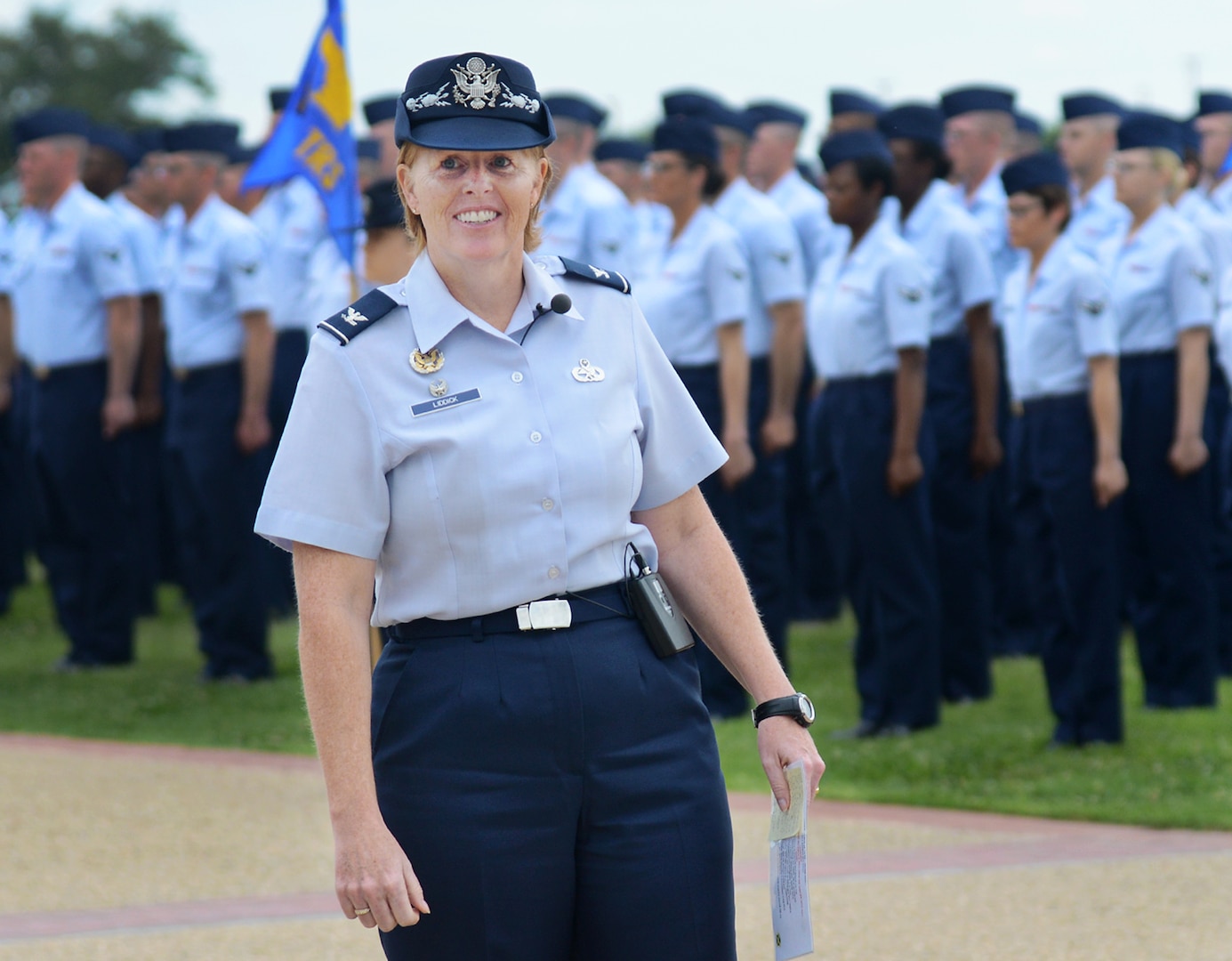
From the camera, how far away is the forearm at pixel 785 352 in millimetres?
8516

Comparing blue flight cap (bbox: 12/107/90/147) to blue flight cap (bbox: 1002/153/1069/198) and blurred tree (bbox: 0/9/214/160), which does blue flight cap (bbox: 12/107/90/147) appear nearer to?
blue flight cap (bbox: 1002/153/1069/198)

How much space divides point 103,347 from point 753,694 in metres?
7.41

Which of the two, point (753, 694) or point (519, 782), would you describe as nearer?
point (519, 782)

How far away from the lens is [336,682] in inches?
105

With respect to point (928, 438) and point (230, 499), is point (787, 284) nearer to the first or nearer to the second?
point (928, 438)

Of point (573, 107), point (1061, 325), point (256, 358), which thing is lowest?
point (256, 358)

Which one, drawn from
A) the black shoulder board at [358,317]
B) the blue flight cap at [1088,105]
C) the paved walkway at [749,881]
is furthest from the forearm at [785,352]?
the black shoulder board at [358,317]

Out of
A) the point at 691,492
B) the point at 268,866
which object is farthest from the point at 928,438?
the point at 691,492

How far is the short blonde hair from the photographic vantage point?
2.84 metres

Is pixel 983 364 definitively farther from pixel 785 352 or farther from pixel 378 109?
pixel 378 109

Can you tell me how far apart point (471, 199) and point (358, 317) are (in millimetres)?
238

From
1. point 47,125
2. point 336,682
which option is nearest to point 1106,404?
point 336,682

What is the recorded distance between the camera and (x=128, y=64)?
61.0 m

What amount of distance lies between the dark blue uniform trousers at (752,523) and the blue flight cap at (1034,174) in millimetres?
1455
